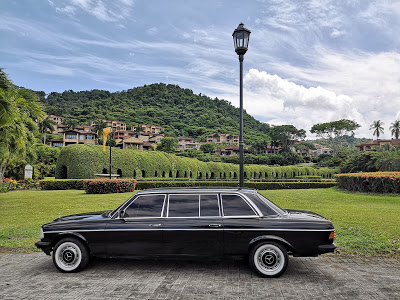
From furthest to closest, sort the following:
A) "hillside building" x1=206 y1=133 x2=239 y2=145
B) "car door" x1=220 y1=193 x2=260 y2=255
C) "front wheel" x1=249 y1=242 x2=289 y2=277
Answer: "hillside building" x1=206 y1=133 x2=239 y2=145 → "car door" x1=220 y1=193 x2=260 y2=255 → "front wheel" x1=249 y1=242 x2=289 y2=277

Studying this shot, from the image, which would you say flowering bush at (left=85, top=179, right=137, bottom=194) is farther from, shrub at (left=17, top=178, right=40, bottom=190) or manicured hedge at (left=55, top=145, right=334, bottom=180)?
shrub at (left=17, top=178, right=40, bottom=190)

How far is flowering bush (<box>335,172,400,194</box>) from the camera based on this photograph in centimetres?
1903

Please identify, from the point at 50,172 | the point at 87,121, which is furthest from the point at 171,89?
the point at 50,172

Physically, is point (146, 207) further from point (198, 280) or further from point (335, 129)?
point (335, 129)

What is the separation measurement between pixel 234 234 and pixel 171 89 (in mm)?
157609

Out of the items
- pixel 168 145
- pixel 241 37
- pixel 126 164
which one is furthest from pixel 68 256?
pixel 168 145

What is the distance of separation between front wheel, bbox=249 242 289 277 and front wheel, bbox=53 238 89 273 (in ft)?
9.47

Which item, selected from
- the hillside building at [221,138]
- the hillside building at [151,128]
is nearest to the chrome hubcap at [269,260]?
the hillside building at [151,128]

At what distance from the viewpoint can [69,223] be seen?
5.50m

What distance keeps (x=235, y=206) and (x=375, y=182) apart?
18.0 meters

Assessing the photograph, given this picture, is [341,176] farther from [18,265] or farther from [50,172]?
[50,172]

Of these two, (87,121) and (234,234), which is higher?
(87,121)

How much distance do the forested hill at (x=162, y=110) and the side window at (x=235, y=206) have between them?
114330 mm

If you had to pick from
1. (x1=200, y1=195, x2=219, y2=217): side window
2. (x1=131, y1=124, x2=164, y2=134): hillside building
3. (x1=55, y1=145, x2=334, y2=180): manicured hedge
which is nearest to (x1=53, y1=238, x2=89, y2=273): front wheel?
(x1=200, y1=195, x2=219, y2=217): side window
